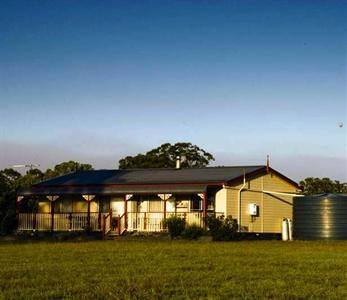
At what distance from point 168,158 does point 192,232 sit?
3711 centimetres

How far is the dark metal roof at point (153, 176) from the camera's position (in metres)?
38.0

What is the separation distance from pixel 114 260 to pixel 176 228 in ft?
56.8

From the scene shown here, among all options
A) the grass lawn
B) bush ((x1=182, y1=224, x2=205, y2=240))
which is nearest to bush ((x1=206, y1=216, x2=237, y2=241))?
bush ((x1=182, y1=224, x2=205, y2=240))

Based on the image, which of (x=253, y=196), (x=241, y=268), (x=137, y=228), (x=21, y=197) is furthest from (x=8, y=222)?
(x=241, y=268)

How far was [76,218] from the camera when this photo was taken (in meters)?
40.1

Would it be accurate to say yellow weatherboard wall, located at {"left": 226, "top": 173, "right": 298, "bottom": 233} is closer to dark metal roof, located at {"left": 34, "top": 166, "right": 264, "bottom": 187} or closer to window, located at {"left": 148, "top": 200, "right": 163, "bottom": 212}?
dark metal roof, located at {"left": 34, "top": 166, "right": 264, "bottom": 187}

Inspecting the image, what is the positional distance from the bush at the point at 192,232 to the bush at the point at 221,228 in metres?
0.50

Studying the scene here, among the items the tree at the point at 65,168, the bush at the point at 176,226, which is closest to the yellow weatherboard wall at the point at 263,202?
the bush at the point at 176,226

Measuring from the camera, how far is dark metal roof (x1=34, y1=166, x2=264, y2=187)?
3800 centimetres

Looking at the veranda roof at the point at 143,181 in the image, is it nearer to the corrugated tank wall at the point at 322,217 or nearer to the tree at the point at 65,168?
the corrugated tank wall at the point at 322,217

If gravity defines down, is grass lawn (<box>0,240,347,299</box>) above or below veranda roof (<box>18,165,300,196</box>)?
below

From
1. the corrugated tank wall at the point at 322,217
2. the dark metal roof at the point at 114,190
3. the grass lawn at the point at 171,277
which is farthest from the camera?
the dark metal roof at the point at 114,190

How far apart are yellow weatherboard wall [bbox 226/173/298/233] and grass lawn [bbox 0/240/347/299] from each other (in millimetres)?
19207

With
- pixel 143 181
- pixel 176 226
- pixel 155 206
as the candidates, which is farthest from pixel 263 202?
pixel 176 226
